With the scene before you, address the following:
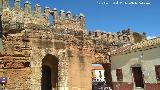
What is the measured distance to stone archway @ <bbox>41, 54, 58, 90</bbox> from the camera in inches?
749

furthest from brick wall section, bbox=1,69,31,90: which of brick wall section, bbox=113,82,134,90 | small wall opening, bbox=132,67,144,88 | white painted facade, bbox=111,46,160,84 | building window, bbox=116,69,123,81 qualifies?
building window, bbox=116,69,123,81

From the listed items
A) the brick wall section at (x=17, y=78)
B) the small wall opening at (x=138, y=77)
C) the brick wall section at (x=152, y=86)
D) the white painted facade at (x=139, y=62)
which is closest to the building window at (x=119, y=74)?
the white painted facade at (x=139, y=62)

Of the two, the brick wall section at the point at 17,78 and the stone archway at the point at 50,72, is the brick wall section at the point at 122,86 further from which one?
the brick wall section at the point at 17,78

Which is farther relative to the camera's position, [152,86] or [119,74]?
[119,74]

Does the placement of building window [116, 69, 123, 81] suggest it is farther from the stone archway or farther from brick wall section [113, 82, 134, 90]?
the stone archway

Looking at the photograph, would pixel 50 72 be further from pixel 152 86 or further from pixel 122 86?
pixel 152 86

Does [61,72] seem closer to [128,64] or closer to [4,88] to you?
[128,64]

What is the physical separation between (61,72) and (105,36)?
605 centimetres

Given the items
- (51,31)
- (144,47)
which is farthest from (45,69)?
(144,47)

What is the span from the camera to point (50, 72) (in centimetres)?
1984

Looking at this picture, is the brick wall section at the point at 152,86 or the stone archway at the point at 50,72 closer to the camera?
the brick wall section at the point at 152,86

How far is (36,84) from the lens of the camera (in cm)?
1722

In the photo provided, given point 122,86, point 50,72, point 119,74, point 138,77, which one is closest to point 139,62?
point 138,77

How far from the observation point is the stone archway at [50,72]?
19016 mm
